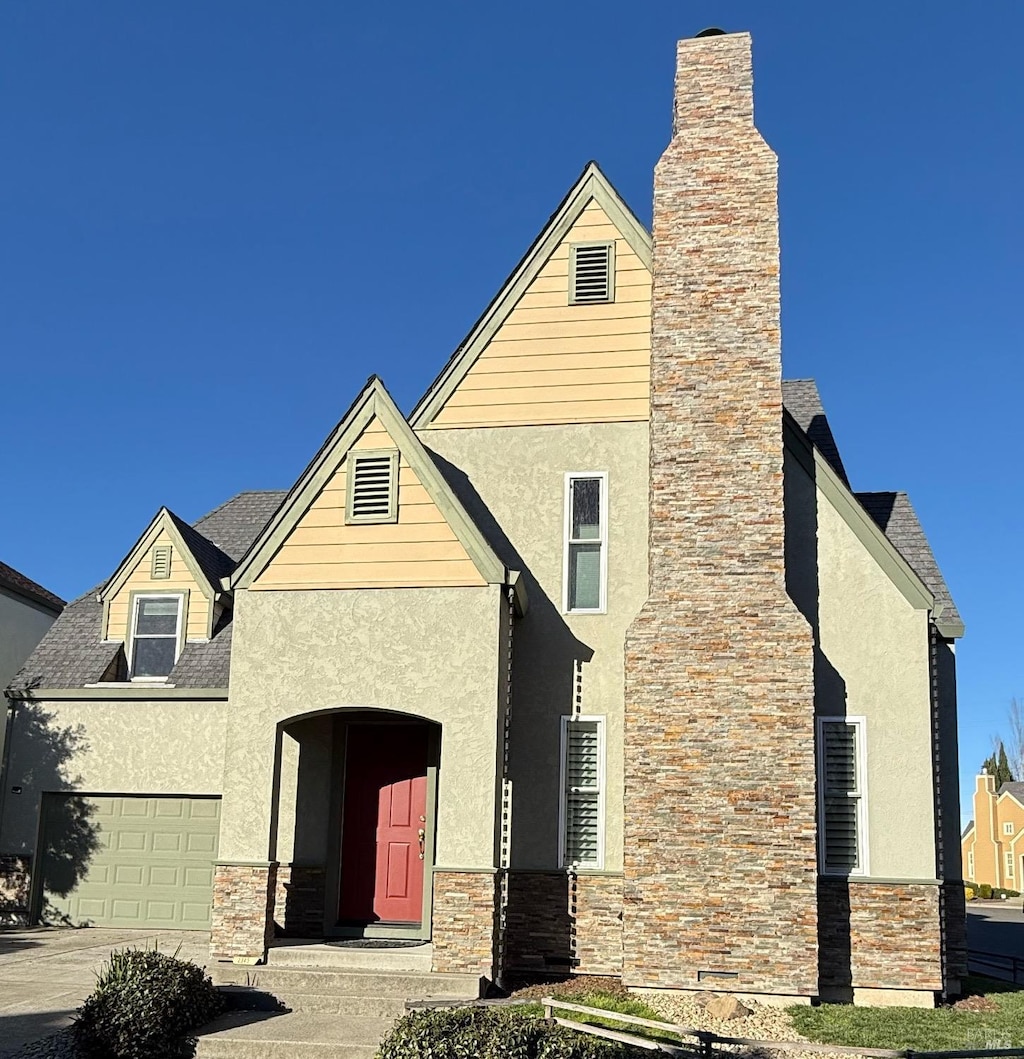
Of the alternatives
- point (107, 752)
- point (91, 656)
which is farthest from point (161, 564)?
A: point (107, 752)

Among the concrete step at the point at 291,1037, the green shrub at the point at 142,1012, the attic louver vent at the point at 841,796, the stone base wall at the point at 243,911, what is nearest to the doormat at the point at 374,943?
the stone base wall at the point at 243,911

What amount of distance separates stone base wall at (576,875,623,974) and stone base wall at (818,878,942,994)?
7.40 feet

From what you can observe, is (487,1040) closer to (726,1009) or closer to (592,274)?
(726,1009)

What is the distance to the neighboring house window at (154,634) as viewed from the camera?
18.5 meters

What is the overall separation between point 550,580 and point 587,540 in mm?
692

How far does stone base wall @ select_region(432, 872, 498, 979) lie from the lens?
1164 centimetres

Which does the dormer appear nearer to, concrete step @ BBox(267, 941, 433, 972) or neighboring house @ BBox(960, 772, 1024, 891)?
concrete step @ BBox(267, 941, 433, 972)

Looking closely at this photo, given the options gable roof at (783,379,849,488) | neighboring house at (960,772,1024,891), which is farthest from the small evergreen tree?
gable roof at (783,379,849,488)

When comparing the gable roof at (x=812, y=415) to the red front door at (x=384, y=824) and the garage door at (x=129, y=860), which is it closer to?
the red front door at (x=384, y=824)

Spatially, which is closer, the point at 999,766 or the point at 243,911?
the point at 243,911

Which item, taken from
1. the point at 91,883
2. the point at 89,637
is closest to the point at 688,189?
the point at 89,637

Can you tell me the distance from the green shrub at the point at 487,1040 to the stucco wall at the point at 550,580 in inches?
193

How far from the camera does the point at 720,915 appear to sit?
39.2ft

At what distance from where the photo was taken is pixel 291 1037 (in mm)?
10008
